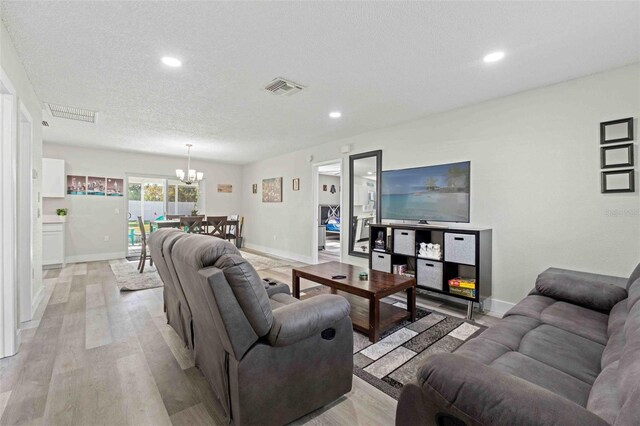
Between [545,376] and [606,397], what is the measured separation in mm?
300

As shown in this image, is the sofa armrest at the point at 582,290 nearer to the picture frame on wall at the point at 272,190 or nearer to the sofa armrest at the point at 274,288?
the sofa armrest at the point at 274,288

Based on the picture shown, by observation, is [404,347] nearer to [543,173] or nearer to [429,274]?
[429,274]

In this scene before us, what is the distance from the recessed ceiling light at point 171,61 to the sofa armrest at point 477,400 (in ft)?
9.69

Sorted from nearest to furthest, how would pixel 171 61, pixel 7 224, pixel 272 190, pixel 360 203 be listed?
pixel 7 224 < pixel 171 61 < pixel 360 203 < pixel 272 190

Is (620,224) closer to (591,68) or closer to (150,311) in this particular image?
(591,68)

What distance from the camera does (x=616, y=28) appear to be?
2.08 meters

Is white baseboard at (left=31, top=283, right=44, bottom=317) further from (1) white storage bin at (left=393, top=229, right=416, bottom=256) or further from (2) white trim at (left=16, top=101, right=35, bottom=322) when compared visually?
(1) white storage bin at (left=393, top=229, right=416, bottom=256)

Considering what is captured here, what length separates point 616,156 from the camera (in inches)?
103

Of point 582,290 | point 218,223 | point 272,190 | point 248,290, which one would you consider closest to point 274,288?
point 248,290

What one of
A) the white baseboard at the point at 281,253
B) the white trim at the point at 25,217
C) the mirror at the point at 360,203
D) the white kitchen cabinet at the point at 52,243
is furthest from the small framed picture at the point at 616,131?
the white kitchen cabinet at the point at 52,243

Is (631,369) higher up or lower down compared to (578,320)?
higher up

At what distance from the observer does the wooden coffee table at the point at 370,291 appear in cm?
253

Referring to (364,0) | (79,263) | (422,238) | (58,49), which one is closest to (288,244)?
(422,238)

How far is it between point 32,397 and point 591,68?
16.5ft
